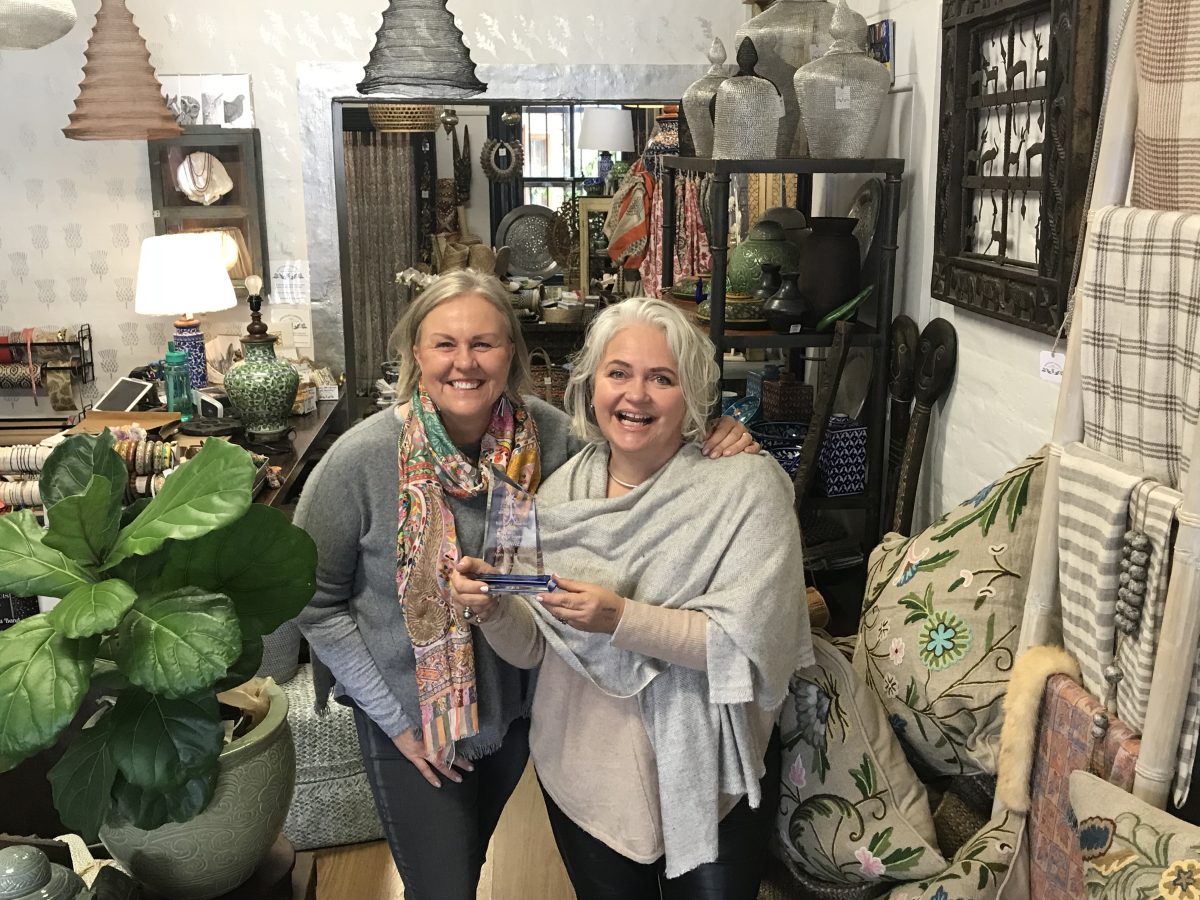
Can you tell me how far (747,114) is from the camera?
303 cm

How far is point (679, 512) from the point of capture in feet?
5.74

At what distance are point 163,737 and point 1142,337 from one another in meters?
1.33

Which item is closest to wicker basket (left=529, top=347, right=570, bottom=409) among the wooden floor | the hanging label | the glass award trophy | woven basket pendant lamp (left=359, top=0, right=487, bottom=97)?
woven basket pendant lamp (left=359, top=0, right=487, bottom=97)

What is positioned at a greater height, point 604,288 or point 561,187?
point 561,187

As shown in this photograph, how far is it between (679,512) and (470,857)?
27.8 inches

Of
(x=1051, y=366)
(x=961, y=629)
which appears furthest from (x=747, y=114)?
(x=961, y=629)

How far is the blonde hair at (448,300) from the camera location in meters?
1.84

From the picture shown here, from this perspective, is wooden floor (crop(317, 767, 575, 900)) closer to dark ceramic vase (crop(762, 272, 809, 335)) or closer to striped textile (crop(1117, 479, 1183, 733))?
dark ceramic vase (crop(762, 272, 809, 335))

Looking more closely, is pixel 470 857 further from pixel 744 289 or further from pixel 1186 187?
pixel 744 289

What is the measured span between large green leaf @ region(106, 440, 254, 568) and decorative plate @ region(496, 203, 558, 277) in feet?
14.9

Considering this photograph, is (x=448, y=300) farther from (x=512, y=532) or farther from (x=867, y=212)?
(x=867, y=212)

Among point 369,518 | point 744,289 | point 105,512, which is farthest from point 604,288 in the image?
point 105,512

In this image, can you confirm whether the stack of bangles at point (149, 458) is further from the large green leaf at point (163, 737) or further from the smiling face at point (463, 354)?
the large green leaf at point (163, 737)

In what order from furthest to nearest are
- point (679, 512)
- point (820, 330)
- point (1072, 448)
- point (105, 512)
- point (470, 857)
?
point (820, 330)
point (470, 857)
point (679, 512)
point (1072, 448)
point (105, 512)
